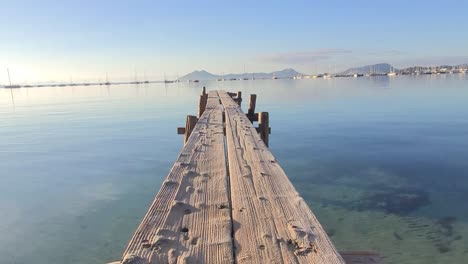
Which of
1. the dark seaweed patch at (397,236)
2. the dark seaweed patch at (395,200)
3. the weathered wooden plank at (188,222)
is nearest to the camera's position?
the weathered wooden plank at (188,222)

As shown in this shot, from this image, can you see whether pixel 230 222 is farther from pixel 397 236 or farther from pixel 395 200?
pixel 395 200

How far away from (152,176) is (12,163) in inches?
245

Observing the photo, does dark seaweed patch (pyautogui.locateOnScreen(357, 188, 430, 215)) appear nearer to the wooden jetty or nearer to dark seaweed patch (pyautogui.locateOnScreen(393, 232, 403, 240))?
dark seaweed patch (pyautogui.locateOnScreen(393, 232, 403, 240))

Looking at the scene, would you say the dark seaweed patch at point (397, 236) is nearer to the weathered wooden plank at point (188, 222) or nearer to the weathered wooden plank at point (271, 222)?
the weathered wooden plank at point (271, 222)

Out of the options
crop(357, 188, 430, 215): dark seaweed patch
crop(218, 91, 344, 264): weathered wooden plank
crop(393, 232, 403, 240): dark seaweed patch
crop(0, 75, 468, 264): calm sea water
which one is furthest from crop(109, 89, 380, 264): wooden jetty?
crop(357, 188, 430, 215): dark seaweed patch

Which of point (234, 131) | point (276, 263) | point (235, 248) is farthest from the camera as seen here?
point (234, 131)

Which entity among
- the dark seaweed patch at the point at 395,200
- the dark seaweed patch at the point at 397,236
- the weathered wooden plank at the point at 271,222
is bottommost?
the dark seaweed patch at the point at 397,236

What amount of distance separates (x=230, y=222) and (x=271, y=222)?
25cm

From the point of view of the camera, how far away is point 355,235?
6578mm

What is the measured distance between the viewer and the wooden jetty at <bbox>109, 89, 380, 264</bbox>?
1761 mm

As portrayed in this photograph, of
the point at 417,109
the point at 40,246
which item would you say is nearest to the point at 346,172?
the point at 40,246

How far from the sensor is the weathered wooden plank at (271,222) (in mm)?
1767

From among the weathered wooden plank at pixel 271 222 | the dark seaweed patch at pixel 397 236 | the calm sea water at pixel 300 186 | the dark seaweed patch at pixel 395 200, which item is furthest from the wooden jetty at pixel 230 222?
the dark seaweed patch at pixel 395 200

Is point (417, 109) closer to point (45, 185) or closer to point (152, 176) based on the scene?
point (152, 176)
